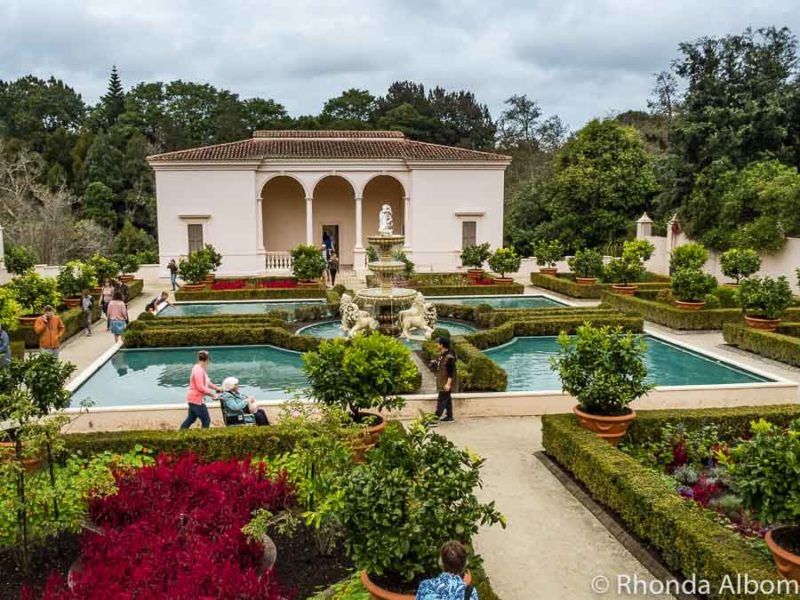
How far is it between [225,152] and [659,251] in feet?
71.6

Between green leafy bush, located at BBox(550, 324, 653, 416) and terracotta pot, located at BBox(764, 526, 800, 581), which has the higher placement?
green leafy bush, located at BBox(550, 324, 653, 416)

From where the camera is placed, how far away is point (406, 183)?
32750 millimetres

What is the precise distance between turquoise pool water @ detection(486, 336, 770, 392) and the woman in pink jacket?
5.57 m

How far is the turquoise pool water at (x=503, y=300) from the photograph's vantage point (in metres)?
22.9

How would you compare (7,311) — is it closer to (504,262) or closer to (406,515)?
(406,515)

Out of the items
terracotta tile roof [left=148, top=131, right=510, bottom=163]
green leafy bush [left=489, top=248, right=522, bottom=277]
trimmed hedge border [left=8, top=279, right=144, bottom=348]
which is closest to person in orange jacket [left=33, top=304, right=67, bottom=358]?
trimmed hedge border [left=8, top=279, right=144, bottom=348]

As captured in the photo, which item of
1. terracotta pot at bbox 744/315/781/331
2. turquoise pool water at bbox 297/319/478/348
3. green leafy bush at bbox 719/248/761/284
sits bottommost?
turquoise pool water at bbox 297/319/478/348

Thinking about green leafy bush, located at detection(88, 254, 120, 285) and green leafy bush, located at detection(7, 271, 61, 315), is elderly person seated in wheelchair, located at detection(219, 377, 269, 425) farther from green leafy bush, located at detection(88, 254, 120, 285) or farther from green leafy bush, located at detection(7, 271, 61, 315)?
green leafy bush, located at detection(88, 254, 120, 285)

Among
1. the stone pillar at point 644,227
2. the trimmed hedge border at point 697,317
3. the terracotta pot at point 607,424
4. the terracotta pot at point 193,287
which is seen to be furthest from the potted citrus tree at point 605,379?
the stone pillar at point 644,227

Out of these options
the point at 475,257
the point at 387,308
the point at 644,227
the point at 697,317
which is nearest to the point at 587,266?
the point at 475,257

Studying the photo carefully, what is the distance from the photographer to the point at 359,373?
25.9 ft

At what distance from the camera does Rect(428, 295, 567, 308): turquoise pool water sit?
22922 millimetres

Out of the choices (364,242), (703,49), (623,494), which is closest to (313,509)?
(623,494)

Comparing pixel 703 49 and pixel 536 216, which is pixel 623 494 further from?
pixel 536 216
